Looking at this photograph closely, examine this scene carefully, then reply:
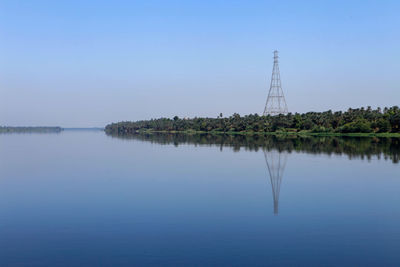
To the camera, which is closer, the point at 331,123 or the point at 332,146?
the point at 332,146

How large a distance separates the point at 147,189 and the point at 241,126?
15418 centimetres

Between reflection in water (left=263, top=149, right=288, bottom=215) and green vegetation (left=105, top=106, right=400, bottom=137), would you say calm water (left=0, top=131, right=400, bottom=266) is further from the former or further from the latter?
green vegetation (left=105, top=106, right=400, bottom=137)

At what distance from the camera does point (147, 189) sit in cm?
3031

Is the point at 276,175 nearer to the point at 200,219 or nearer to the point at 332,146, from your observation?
the point at 200,219

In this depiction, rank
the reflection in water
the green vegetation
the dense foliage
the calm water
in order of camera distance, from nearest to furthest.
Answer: the calm water < the reflection in water < the dense foliage < the green vegetation

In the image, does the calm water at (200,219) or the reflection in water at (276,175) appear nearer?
the calm water at (200,219)

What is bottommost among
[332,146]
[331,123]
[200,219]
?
[200,219]

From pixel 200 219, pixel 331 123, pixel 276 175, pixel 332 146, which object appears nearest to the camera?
pixel 200 219

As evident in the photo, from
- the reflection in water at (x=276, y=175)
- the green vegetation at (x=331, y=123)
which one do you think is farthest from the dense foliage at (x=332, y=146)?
the green vegetation at (x=331, y=123)

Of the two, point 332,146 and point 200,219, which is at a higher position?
point 332,146

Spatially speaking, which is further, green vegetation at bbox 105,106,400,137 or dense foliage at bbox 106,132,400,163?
green vegetation at bbox 105,106,400,137

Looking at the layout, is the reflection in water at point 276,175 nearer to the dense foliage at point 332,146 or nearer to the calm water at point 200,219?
the calm water at point 200,219

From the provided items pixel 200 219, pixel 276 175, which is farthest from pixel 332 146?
pixel 200 219

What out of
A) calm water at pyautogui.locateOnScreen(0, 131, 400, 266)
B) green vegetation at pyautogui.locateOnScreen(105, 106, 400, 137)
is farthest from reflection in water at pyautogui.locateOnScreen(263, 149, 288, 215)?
green vegetation at pyautogui.locateOnScreen(105, 106, 400, 137)
